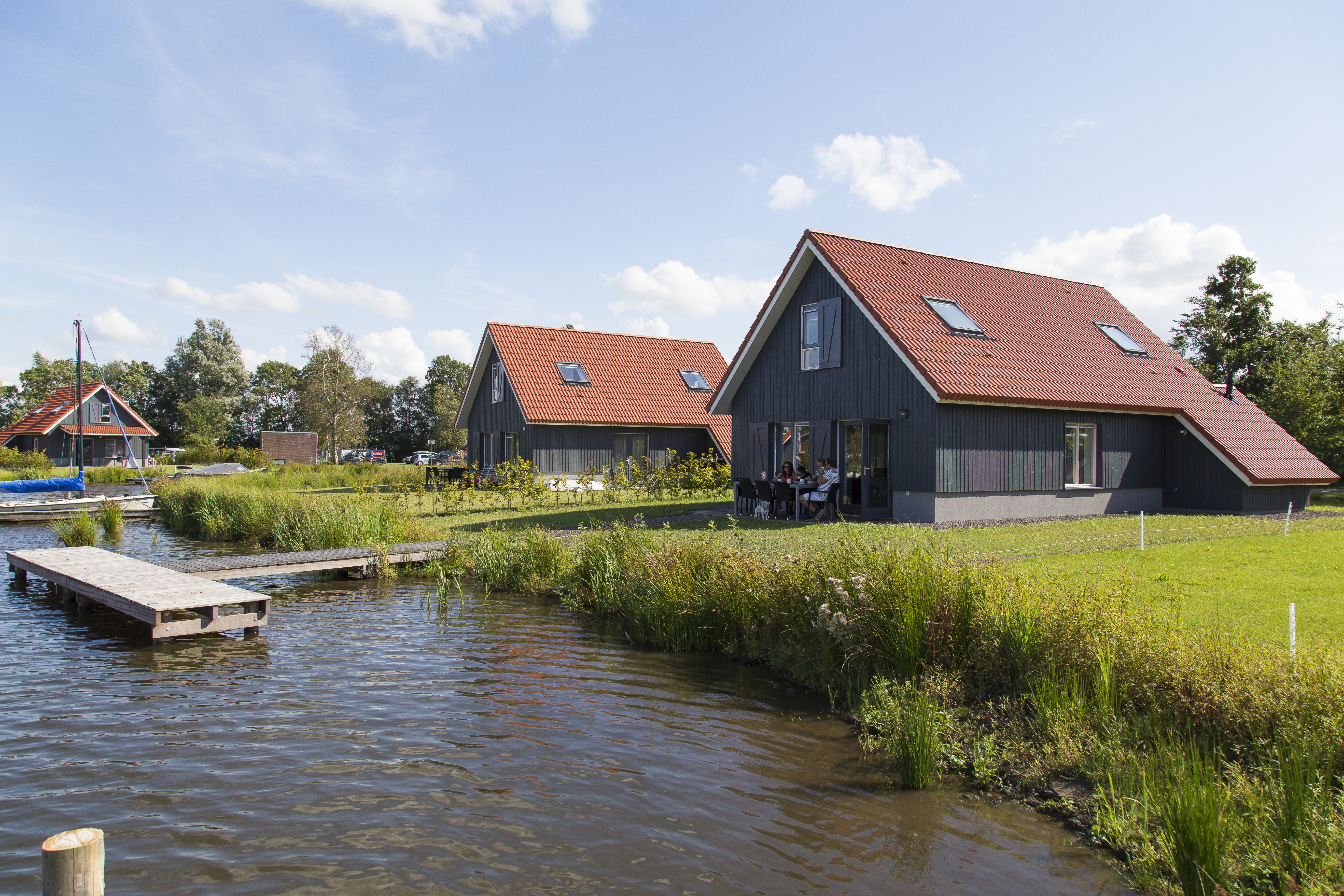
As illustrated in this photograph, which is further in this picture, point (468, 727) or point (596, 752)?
point (468, 727)

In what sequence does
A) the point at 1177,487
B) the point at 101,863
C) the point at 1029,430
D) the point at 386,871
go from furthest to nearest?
the point at 1177,487 → the point at 1029,430 → the point at 386,871 → the point at 101,863

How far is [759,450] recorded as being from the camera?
21203 millimetres

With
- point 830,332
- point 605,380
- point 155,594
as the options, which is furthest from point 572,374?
point 155,594

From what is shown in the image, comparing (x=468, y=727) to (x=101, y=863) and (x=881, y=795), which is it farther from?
(x=101, y=863)

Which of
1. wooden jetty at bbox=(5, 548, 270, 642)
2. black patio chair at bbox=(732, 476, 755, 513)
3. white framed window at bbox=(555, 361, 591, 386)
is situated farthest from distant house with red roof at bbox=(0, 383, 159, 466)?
black patio chair at bbox=(732, 476, 755, 513)

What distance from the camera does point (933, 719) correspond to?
5.97 meters

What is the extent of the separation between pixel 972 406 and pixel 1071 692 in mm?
12016

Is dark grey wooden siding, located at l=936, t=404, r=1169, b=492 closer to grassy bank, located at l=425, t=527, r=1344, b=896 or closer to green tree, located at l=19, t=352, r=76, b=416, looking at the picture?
grassy bank, located at l=425, t=527, r=1344, b=896

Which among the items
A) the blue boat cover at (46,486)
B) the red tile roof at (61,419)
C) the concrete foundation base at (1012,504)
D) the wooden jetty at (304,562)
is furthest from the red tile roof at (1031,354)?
the red tile roof at (61,419)

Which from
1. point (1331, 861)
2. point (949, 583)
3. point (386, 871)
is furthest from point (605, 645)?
point (1331, 861)

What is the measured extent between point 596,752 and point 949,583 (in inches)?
125

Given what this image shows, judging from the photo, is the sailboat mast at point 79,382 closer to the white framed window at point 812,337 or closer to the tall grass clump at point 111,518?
the tall grass clump at point 111,518

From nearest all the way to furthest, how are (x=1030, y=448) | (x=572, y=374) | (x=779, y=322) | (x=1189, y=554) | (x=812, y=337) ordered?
(x=1189, y=554) → (x=1030, y=448) → (x=812, y=337) → (x=779, y=322) → (x=572, y=374)

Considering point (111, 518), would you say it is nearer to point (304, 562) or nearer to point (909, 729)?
point (304, 562)
